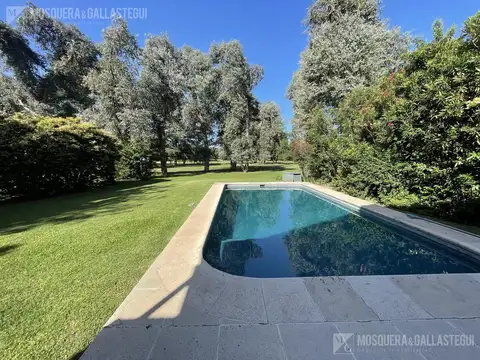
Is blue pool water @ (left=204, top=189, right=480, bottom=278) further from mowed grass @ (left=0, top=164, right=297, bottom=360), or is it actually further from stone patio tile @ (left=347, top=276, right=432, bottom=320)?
mowed grass @ (left=0, top=164, right=297, bottom=360)

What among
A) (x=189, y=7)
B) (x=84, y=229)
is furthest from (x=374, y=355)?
(x=189, y=7)

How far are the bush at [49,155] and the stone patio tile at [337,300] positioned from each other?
1077 cm

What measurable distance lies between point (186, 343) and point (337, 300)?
1.52m

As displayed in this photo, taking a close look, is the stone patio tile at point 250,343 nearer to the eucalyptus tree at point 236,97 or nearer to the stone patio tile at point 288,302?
the stone patio tile at point 288,302

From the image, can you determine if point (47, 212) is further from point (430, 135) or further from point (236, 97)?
point (236, 97)

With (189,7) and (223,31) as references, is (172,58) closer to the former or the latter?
(223,31)

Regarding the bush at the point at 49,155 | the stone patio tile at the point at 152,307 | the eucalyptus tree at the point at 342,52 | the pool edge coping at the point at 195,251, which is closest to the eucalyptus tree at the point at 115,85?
the bush at the point at 49,155

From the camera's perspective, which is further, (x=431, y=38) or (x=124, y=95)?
(x=124, y=95)

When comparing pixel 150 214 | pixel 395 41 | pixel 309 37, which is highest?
pixel 309 37

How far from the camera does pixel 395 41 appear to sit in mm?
12055

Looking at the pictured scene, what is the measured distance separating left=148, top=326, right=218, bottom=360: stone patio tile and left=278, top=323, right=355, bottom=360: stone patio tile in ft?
1.88

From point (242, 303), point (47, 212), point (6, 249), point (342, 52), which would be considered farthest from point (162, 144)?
point (242, 303)

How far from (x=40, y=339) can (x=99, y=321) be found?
429mm

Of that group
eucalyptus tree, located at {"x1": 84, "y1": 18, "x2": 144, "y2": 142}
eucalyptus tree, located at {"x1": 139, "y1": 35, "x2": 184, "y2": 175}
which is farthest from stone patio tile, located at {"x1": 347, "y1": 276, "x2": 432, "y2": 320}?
eucalyptus tree, located at {"x1": 139, "y1": 35, "x2": 184, "y2": 175}
